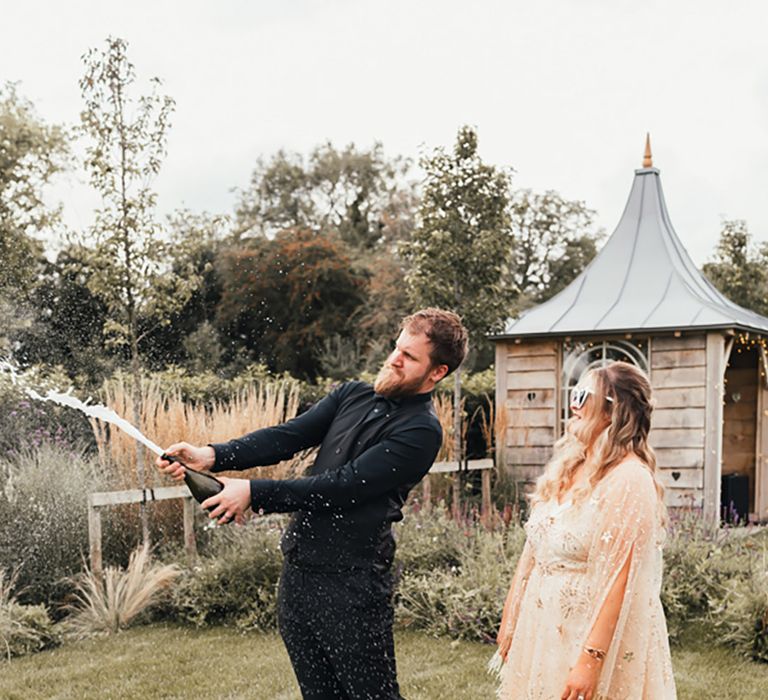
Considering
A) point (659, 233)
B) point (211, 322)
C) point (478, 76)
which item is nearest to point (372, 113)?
point (211, 322)

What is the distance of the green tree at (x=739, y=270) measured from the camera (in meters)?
17.6

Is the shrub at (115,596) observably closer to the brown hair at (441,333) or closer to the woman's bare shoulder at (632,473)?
the brown hair at (441,333)

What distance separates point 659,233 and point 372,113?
2266 centimetres

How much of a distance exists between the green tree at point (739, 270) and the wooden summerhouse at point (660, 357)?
6538 mm

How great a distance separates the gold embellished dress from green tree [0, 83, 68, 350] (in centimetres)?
1556

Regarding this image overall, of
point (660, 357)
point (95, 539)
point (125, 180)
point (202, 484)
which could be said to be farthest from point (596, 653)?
point (660, 357)

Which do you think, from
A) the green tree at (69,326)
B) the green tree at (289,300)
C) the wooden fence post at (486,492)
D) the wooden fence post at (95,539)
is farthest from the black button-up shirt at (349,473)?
the green tree at (289,300)

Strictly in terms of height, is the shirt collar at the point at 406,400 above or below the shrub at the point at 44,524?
above

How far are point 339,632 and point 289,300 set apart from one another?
2014 centimetres

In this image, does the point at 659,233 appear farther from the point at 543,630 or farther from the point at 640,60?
the point at 543,630

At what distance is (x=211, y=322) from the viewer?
2259 centimetres

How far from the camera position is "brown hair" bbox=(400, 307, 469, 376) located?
287 cm

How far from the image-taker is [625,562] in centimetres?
266

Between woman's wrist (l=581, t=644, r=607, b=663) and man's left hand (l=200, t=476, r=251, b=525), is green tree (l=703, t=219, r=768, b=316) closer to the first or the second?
woman's wrist (l=581, t=644, r=607, b=663)
